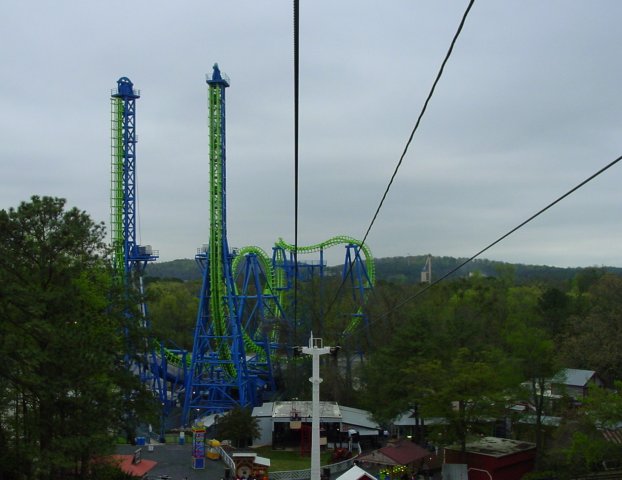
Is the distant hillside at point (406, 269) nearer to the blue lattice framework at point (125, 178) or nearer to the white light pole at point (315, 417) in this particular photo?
the blue lattice framework at point (125, 178)

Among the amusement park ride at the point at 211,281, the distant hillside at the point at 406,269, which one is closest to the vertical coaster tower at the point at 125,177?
the amusement park ride at the point at 211,281

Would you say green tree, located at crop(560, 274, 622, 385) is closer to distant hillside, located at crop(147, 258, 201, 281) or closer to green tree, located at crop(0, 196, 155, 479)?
green tree, located at crop(0, 196, 155, 479)

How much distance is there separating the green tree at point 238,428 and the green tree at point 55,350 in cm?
1101

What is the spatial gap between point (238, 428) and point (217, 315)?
32.3 ft

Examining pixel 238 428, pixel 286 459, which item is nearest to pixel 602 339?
pixel 286 459

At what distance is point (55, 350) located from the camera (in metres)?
15.3

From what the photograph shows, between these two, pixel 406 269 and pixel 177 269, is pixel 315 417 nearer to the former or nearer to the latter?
pixel 406 269

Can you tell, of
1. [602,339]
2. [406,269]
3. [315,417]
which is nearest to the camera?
[315,417]

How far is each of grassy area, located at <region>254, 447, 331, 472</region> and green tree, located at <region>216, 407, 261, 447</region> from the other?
36.1 inches

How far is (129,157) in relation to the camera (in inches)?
1448

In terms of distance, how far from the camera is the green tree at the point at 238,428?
2859 cm

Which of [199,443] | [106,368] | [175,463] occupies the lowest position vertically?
[175,463]

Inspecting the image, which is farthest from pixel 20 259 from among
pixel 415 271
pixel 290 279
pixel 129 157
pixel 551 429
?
pixel 415 271

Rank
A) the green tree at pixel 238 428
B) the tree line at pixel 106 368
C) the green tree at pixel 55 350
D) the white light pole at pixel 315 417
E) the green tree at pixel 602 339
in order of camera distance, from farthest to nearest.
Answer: the green tree at pixel 602 339
the green tree at pixel 238 428
the tree line at pixel 106 368
the green tree at pixel 55 350
the white light pole at pixel 315 417
